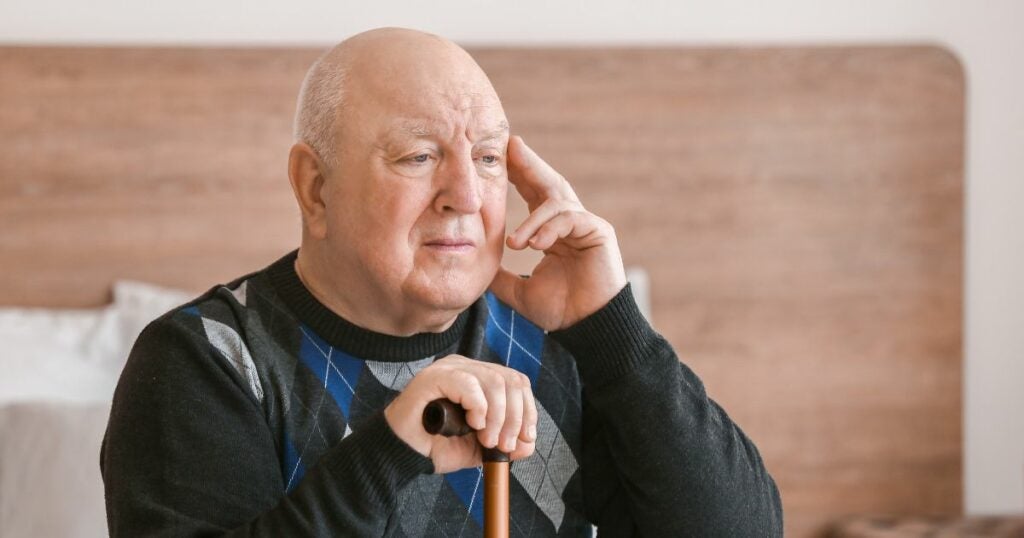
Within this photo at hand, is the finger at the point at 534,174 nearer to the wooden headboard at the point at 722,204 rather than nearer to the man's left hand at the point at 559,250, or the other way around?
the man's left hand at the point at 559,250

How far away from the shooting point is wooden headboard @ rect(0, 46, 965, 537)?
258 cm

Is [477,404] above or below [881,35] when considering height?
below

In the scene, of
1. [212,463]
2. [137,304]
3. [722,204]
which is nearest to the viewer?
[212,463]

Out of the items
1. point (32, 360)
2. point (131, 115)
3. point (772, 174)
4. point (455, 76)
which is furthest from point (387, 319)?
point (772, 174)

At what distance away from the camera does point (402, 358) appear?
147cm

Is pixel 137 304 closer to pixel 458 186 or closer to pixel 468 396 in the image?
pixel 458 186

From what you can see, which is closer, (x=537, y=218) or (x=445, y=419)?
(x=445, y=419)

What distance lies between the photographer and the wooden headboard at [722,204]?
258 cm

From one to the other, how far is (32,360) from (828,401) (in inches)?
66.2

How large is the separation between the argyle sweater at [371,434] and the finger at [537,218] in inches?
4.5

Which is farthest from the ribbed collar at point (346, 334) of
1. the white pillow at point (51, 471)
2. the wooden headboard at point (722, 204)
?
the wooden headboard at point (722, 204)

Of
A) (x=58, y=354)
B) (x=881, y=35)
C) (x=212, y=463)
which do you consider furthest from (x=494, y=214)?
(x=881, y=35)

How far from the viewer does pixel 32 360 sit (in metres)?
2.33

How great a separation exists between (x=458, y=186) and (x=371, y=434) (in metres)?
0.30
